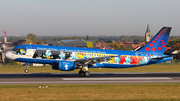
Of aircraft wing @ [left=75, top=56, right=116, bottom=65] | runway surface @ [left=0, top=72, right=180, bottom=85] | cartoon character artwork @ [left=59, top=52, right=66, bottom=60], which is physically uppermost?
cartoon character artwork @ [left=59, top=52, right=66, bottom=60]

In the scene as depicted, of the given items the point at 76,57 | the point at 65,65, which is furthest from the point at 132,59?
the point at 65,65

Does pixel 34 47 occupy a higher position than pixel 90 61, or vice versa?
pixel 34 47

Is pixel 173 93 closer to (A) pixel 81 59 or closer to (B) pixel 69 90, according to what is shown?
(B) pixel 69 90

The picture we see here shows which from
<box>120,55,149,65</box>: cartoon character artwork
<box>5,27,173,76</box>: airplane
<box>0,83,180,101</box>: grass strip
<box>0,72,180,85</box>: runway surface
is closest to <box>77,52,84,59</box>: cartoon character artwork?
<box>5,27,173,76</box>: airplane

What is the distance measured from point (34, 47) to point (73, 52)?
582 cm

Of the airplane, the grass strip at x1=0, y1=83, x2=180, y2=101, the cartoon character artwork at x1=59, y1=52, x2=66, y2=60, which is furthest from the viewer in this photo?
the cartoon character artwork at x1=59, y1=52, x2=66, y2=60

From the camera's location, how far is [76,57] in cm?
3603

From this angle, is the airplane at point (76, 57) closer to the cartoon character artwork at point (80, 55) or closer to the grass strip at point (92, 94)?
the cartoon character artwork at point (80, 55)

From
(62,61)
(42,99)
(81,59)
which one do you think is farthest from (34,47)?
(42,99)

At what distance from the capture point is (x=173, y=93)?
2247cm

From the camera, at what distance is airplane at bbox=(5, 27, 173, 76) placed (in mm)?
35219

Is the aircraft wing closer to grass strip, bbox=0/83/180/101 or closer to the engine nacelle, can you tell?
the engine nacelle

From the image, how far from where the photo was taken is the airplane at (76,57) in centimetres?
3522

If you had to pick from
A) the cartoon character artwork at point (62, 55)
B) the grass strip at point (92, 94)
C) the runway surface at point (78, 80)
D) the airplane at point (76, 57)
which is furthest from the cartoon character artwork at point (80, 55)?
the grass strip at point (92, 94)
